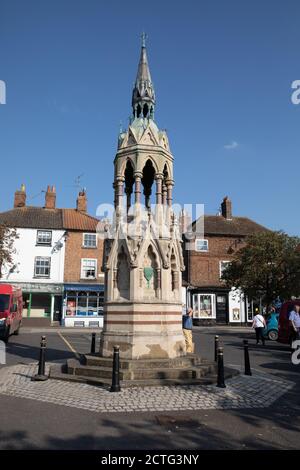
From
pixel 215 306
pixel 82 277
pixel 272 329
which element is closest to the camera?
pixel 272 329

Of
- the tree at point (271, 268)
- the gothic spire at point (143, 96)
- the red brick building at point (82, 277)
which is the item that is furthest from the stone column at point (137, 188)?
the red brick building at point (82, 277)

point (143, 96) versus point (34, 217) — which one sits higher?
point (34, 217)

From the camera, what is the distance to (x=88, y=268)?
35.9m

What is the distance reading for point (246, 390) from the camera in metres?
8.76

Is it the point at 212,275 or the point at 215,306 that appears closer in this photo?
the point at 215,306

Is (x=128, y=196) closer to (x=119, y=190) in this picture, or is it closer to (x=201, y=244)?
(x=119, y=190)

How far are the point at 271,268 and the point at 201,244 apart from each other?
42.9 ft

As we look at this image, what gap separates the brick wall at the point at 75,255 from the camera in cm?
3528

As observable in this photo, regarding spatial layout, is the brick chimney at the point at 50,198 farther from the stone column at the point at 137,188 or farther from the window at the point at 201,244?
the stone column at the point at 137,188

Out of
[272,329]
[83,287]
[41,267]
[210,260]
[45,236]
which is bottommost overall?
[272,329]

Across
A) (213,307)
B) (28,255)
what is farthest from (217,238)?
(28,255)

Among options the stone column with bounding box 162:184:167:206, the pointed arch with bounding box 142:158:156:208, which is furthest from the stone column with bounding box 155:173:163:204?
the pointed arch with bounding box 142:158:156:208

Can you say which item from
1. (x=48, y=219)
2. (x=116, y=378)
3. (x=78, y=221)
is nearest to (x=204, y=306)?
(x=78, y=221)

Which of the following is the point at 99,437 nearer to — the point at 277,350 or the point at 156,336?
the point at 156,336
